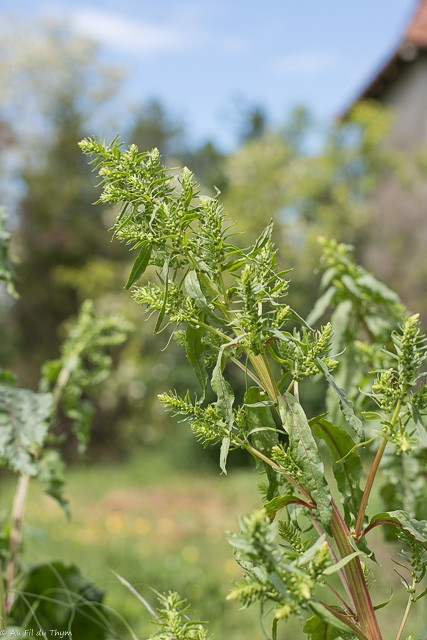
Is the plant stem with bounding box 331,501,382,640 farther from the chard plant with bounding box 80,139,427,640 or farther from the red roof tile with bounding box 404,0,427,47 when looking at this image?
the red roof tile with bounding box 404,0,427,47

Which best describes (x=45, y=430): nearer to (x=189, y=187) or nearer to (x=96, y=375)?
(x=96, y=375)

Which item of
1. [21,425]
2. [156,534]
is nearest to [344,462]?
[21,425]

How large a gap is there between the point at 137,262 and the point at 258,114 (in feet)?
56.3

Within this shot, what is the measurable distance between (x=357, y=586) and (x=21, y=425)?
24.3 inches

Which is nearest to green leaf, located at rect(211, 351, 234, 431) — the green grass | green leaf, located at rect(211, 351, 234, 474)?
green leaf, located at rect(211, 351, 234, 474)

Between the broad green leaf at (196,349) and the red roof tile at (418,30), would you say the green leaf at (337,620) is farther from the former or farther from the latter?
the red roof tile at (418,30)

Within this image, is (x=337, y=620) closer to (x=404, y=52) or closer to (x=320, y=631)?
(x=320, y=631)

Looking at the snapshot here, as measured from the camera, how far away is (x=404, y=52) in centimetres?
1509

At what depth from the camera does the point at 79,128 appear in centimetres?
1592

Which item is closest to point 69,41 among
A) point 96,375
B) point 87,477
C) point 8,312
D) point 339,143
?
point 339,143

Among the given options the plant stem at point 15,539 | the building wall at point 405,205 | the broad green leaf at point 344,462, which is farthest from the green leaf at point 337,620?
the building wall at point 405,205

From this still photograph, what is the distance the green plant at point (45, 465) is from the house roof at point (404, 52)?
14698mm

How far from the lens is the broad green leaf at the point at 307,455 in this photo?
2.13ft

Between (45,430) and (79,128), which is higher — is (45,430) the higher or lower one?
the lower one
